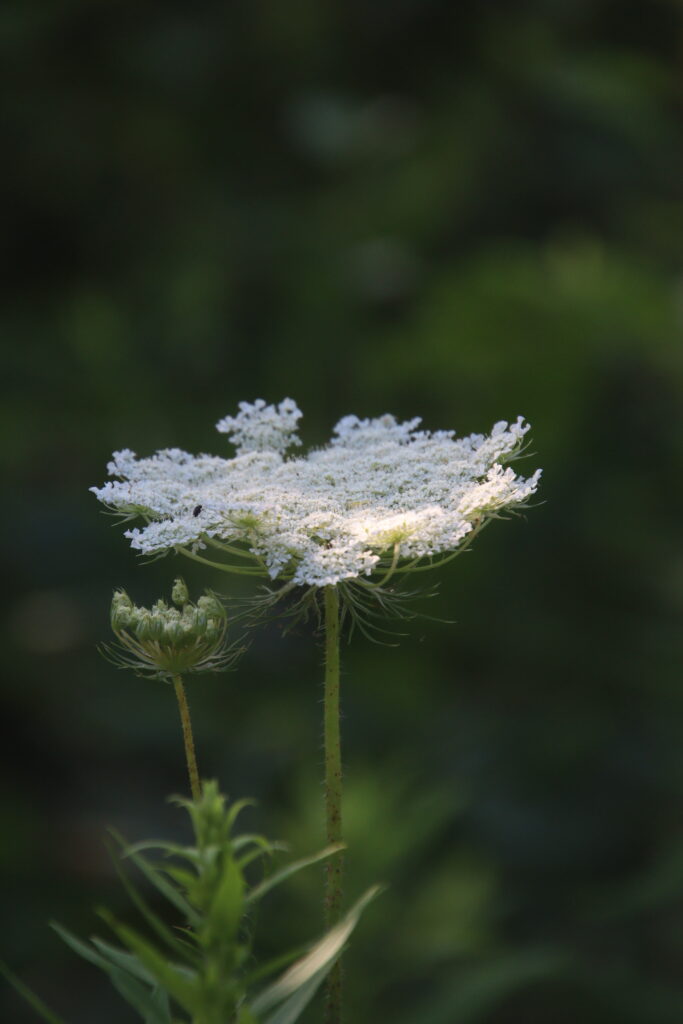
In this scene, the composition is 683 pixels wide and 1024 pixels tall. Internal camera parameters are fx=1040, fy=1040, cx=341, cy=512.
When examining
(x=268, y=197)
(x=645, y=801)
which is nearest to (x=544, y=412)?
(x=645, y=801)

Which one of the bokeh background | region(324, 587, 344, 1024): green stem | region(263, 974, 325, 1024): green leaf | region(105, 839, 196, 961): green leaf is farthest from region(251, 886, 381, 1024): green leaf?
the bokeh background

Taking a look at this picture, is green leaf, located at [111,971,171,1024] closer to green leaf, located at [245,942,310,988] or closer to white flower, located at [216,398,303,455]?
green leaf, located at [245,942,310,988]

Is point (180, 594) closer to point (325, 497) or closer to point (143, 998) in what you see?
point (325, 497)

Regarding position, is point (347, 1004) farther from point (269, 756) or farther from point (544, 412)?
point (544, 412)

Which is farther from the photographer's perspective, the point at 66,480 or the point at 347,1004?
the point at 66,480

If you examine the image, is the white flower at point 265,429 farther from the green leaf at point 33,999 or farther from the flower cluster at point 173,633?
the green leaf at point 33,999

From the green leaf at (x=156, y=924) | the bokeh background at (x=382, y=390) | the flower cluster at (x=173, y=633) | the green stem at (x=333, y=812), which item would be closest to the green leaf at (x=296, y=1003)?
the green leaf at (x=156, y=924)
